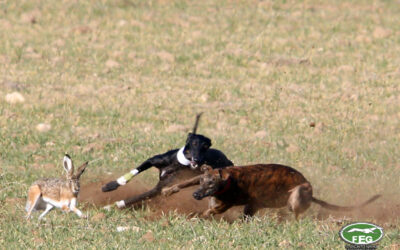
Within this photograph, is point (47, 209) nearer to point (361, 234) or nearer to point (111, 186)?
point (111, 186)

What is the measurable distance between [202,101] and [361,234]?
859 centimetres

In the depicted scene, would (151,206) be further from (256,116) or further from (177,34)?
(177,34)

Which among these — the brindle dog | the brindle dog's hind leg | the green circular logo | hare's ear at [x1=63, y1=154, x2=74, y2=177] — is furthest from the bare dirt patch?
the green circular logo

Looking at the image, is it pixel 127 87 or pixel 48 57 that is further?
Result: pixel 48 57

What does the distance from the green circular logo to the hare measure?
2.71m

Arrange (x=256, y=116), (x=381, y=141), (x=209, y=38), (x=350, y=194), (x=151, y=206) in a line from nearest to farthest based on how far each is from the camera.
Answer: (x=151, y=206)
(x=350, y=194)
(x=381, y=141)
(x=256, y=116)
(x=209, y=38)

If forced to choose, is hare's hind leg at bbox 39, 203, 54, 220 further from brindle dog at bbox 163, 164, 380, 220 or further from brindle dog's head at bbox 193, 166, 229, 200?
brindle dog's head at bbox 193, 166, 229, 200

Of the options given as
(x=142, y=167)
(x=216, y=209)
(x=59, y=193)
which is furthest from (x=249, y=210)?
(x=59, y=193)

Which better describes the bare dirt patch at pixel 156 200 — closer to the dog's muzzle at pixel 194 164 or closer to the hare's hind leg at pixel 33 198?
the dog's muzzle at pixel 194 164

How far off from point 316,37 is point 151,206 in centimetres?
1138

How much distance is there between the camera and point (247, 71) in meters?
18.3

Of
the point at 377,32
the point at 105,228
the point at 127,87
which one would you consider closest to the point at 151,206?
the point at 105,228

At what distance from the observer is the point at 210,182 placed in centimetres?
937

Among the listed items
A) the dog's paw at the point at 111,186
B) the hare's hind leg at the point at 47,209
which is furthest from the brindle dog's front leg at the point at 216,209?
the hare's hind leg at the point at 47,209
